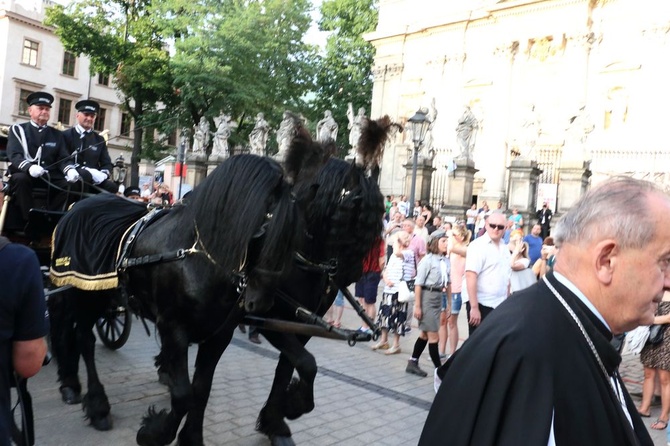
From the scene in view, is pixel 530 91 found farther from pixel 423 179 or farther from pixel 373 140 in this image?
pixel 373 140

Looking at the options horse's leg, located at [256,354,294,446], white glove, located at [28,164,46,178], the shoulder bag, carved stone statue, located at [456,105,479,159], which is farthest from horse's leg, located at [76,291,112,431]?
carved stone statue, located at [456,105,479,159]

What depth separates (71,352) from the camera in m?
5.53

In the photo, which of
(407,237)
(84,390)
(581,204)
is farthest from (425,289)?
(581,204)

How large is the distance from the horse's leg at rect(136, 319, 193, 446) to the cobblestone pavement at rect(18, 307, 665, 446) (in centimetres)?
60

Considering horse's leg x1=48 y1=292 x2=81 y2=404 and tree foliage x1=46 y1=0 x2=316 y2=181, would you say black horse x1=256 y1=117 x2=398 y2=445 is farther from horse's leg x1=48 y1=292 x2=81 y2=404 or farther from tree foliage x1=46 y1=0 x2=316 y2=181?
tree foliage x1=46 y1=0 x2=316 y2=181

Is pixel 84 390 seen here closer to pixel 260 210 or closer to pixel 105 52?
pixel 260 210

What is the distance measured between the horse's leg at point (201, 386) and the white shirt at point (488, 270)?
357cm

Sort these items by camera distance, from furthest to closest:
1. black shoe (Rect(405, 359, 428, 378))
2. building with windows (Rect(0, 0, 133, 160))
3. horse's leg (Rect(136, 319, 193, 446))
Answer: building with windows (Rect(0, 0, 133, 160)), black shoe (Rect(405, 359, 428, 378)), horse's leg (Rect(136, 319, 193, 446))

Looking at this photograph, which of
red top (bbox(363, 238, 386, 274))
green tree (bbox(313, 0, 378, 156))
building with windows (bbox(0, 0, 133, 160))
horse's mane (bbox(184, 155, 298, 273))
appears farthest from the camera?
building with windows (bbox(0, 0, 133, 160))

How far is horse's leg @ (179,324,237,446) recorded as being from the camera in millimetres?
4312

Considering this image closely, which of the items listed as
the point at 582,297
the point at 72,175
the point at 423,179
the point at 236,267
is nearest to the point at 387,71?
the point at 423,179

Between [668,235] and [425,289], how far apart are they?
246 inches

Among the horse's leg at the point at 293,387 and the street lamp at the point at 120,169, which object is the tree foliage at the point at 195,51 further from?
the horse's leg at the point at 293,387

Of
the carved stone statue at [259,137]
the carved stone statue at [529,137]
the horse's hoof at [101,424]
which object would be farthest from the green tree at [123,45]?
the horse's hoof at [101,424]
